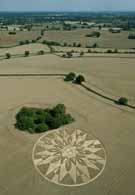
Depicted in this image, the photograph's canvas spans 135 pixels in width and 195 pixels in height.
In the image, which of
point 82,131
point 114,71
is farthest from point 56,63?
point 82,131

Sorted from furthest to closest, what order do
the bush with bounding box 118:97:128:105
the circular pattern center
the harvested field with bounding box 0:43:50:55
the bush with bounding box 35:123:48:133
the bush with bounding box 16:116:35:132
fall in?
the harvested field with bounding box 0:43:50:55 → the bush with bounding box 118:97:128:105 → the bush with bounding box 16:116:35:132 → the bush with bounding box 35:123:48:133 → the circular pattern center

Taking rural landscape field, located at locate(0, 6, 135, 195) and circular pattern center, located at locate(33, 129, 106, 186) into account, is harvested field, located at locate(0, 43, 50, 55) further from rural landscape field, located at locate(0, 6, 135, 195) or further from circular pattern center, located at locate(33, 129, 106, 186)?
circular pattern center, located at locate(33, 129, 106, 186)

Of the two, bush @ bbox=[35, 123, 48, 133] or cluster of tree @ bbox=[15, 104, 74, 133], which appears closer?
bush @ bbox=[35, 123, 48, 133]

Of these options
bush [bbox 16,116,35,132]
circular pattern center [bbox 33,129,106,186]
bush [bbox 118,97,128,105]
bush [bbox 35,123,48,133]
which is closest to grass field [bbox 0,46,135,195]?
circular pattern center [bbox 33,129,106,186]

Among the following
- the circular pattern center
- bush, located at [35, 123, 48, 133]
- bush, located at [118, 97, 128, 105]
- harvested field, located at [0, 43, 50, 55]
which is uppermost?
harvested field, located at [0, 43, 50, 55]

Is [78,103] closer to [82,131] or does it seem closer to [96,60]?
[82,131]

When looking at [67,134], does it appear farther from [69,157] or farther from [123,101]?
[123,101]

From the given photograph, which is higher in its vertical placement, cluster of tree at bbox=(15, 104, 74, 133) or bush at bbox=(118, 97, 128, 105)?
bush at bbox=(118, 97, 128, 105)

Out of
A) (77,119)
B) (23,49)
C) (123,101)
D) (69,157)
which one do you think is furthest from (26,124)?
(23,49)

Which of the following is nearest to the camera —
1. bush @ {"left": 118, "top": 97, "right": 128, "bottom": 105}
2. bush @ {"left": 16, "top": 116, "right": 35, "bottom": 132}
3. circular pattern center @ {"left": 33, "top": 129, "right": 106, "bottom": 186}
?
circular pattern center @ {"left": 33, "top": 129, "right": 106, "bottom": 186}
